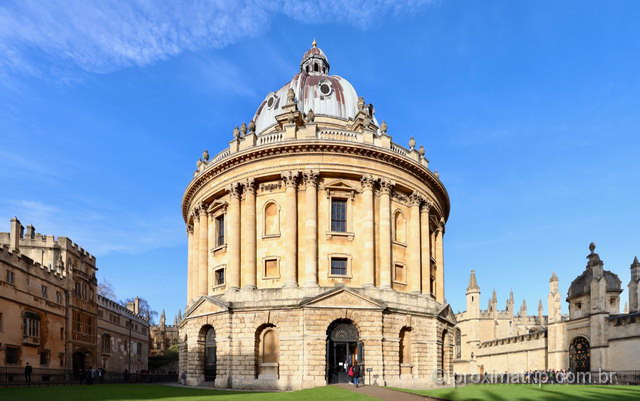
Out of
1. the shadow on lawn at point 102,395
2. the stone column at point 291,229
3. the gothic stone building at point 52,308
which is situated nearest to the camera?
the shadow on lawn at point 102,395

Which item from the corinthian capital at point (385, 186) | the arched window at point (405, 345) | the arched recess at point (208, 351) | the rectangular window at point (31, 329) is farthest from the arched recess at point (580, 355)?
the rectangular window at point (31, 329)

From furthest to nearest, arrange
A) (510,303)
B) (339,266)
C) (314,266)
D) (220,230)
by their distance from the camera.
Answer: (510,303)
(220,230)
(339,266)
(314,266)

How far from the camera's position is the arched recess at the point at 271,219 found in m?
38.3

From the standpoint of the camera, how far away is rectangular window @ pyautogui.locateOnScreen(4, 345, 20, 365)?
4006 centimetres

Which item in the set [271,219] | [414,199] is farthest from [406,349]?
[271,219]

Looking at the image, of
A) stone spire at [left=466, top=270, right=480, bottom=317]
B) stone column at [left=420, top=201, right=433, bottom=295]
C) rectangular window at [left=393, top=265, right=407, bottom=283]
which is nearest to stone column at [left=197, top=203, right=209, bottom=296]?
rectangular window at [left=393, top=265, right=407, bottom=283]

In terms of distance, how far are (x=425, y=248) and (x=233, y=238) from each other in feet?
47.8

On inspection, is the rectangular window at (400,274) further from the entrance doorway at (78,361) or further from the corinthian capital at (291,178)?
Answer: the entrance doorway at (78,361)

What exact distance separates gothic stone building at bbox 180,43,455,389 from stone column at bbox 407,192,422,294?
0.25 feet

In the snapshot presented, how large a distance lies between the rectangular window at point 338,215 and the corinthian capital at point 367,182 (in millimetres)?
1732

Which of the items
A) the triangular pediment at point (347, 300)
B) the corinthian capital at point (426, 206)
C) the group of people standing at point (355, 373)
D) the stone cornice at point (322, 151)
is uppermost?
the stone cornice at point (322, 151)

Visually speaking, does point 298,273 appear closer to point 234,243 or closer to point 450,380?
point 234,243

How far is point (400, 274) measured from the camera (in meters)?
39.4

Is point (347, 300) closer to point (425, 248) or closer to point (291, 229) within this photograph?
point (291, 229)
